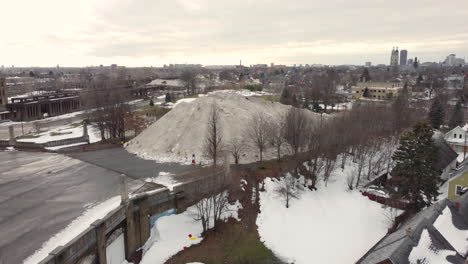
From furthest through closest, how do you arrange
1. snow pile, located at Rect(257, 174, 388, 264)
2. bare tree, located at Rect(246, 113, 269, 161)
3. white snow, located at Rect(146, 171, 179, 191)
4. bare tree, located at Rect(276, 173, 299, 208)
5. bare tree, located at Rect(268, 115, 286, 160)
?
1. bare tree, located at Rect(268, 115, 286, 160)
2. bare tree, located at Rect(246, 113, 269, 161)
3. bare tree, located at Rect(276, 173, 299, 208)
4. white snow, located at Rect(146, 171, 179, 191)
5. snow pile, located at Rect(257, 174, 388, 264)

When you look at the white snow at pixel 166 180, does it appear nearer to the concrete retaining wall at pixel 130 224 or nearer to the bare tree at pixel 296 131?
the concrete retaining wall at pixel 130 224

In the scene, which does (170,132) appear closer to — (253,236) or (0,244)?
(253,236)

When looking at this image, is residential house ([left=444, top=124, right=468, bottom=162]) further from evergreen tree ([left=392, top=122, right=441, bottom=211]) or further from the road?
the road

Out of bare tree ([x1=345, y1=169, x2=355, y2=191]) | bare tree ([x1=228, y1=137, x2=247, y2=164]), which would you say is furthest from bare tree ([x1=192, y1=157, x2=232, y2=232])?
bare tree ([x1=345, y1=169, x2=355, y2=191])

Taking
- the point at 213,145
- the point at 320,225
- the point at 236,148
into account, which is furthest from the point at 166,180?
the point at 320,225

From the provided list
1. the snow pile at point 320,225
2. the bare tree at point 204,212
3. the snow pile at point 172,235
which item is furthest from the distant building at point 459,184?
the bare tree at point 204,212

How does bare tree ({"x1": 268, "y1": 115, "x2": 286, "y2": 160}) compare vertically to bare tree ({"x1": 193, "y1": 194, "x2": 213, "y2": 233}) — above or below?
above

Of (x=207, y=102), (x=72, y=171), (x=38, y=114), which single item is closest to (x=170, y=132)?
(x=207, y=102)
